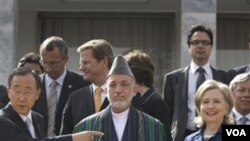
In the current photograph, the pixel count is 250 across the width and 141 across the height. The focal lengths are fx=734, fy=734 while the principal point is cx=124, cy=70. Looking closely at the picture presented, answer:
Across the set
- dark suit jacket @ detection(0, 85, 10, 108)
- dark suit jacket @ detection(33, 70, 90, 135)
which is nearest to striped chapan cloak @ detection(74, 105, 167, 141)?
dark suit jacket @ detection(33, 70, 90, 135)

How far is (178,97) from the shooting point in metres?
6.82

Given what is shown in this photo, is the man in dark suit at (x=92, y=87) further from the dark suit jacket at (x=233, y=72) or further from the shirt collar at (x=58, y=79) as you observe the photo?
the dark suit jacket at (x=233, y=72)

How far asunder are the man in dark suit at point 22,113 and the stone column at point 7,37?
6505 millimetres

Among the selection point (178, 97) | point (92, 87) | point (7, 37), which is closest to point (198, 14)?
point (7, 37)

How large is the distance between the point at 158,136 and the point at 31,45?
10126 mm

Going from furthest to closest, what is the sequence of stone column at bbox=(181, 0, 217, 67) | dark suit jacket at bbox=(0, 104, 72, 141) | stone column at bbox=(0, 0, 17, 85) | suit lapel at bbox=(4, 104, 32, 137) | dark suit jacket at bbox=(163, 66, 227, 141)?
stone column at bbox=(0, 0, 17, 85), stone column at bbox=(181, 0, 217, 67), dark suit jacket at bbox=(163, 66, 227, 141), suit lapel at bbox=(4, 104, 32, 137), dark suit jacket at bbox=(0, 104, 72, 141)

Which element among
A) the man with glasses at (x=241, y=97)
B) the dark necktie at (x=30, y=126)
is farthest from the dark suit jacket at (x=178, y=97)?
the dark necktie at (x=30, y=126)

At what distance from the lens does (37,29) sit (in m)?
15.3

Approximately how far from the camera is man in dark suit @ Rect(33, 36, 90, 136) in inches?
257

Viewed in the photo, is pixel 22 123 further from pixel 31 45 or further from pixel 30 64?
pixel 31 45

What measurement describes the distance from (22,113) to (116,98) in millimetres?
674

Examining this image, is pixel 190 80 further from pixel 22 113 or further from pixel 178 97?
pixel 22 113

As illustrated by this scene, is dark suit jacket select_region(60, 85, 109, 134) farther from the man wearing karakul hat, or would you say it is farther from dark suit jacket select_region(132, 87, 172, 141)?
the man wearing karakul hat

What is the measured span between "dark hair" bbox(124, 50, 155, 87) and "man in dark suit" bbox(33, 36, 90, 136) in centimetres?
58
